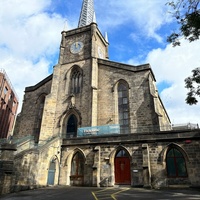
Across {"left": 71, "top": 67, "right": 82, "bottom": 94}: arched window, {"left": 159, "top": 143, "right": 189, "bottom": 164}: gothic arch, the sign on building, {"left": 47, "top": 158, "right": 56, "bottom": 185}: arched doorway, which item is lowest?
{"left": 47, "top": 158, "right": 56, "bottom": 185}: arched doorway

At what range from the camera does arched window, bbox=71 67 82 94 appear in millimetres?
23969

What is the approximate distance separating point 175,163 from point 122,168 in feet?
13.8

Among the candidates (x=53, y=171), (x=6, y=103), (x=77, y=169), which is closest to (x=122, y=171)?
(x=77, y=169)

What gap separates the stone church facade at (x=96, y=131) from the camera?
14.5 meters

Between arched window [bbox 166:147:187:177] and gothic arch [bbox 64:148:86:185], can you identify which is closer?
arched window [bbox 166:147:187:177]

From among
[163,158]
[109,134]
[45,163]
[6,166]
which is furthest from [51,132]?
[163,158]

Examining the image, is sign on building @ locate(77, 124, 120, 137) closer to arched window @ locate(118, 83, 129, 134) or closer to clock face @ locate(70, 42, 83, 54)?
arched window @ locate(118, 83, 129, 134)

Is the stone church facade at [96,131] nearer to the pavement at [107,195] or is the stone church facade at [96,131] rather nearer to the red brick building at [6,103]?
Answer: the pavement at [107,195]

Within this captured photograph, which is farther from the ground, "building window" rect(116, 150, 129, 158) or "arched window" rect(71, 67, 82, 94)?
"arched window" rect(71, 67, 82, 94)

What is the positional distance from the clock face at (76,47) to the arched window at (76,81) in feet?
9.46

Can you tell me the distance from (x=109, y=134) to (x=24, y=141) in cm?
793

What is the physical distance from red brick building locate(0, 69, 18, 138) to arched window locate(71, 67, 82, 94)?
50.8 feet

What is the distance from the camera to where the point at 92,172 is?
52.1 ft

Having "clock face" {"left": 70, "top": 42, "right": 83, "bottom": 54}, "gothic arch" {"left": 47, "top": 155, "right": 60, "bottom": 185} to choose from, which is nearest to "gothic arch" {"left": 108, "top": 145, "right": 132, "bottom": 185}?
"gothic arch" {"left": 47, "top": 155, "right": 60, "bottom": 185}
